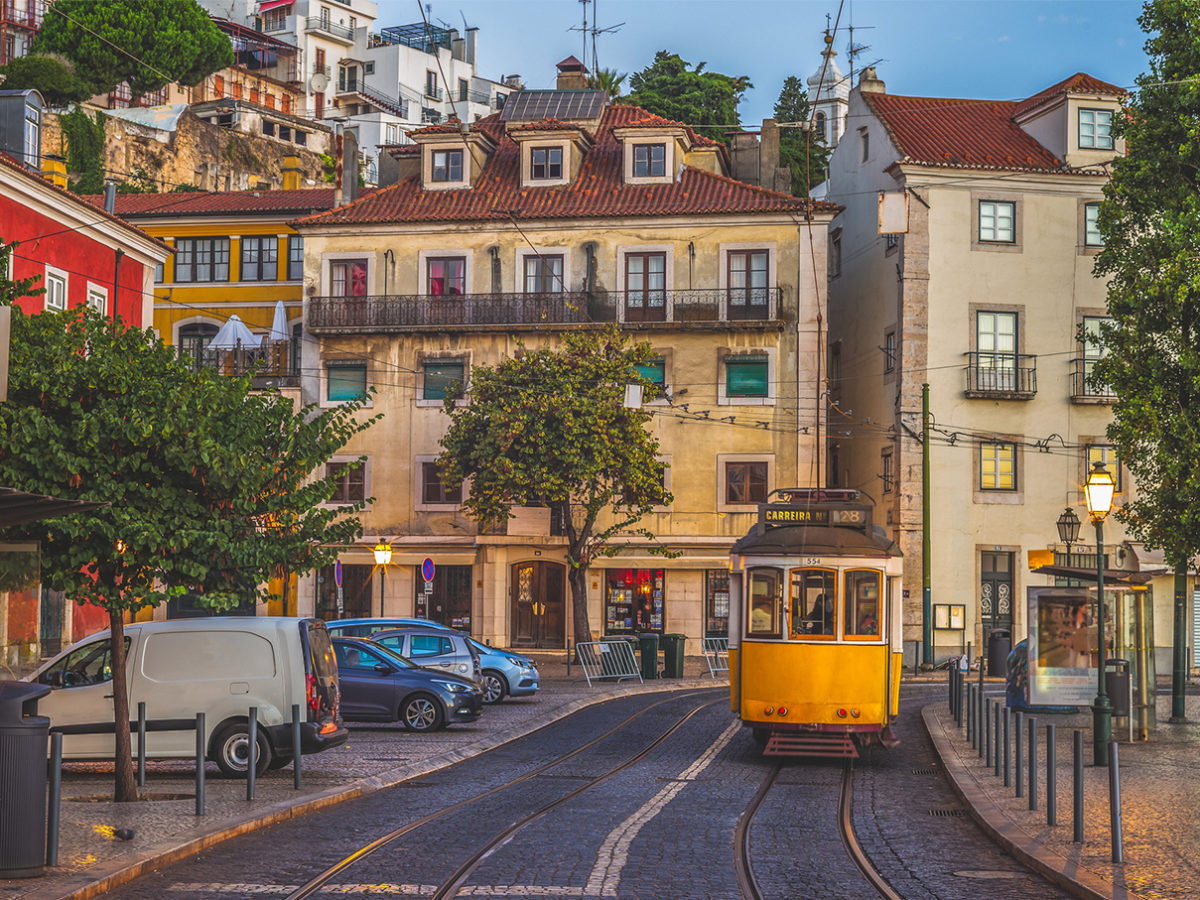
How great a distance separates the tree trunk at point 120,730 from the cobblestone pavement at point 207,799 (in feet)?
0.61

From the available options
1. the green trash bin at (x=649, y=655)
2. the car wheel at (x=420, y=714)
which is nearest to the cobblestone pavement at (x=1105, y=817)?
the car wheel at (x=420, y=714)

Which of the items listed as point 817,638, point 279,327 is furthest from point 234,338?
point 817,638

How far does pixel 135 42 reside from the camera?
83.2 m

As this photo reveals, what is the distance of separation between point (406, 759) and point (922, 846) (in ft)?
28.4

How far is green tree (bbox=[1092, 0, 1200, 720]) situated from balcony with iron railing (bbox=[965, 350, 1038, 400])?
61.3 feet

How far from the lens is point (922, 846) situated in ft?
44.9

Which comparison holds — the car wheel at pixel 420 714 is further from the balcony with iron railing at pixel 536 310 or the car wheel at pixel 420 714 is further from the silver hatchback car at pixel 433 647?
the balcony with iron railing at pixel 536 310

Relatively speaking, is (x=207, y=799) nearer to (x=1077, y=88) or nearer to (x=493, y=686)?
(x=493, y=686)

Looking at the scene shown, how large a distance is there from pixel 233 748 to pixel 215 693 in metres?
0.67

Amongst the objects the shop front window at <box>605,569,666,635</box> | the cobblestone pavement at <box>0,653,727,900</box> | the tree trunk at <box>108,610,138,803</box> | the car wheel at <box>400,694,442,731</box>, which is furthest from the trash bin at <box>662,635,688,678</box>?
the tree trunk at <box>108,610,138,803</box>

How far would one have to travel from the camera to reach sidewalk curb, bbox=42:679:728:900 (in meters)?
10.6

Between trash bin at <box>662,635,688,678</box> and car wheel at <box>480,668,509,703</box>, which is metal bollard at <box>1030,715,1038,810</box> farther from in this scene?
trash bin at <box>662,635,688,678</box>

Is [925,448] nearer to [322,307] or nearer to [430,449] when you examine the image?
[430,449]

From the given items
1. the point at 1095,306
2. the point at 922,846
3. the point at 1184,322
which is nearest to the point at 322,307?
the point at 1095,306
